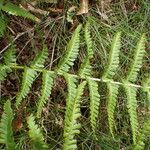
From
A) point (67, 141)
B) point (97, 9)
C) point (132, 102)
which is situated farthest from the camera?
point (97, 9)

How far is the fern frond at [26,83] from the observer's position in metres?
2.85

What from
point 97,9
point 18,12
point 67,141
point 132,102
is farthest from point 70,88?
point 97,9

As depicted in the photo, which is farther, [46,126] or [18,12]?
[46,126]

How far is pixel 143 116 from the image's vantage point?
3643 millimetres

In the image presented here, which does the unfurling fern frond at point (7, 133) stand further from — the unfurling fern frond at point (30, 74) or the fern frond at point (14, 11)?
the fern frond at point (14, 11)

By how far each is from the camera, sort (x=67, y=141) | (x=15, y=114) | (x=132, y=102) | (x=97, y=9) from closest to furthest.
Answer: (x=67, y=141)
(x=132, y=102)
(x=15, y=114)
(x=97, y=9)

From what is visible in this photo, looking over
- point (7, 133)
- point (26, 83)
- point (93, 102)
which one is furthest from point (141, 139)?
point (26, 83)

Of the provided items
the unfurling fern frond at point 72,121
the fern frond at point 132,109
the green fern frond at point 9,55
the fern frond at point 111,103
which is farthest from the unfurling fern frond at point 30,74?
the fern frond at point 132,109

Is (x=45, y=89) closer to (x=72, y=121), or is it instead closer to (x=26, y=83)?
(x=26, y=83)

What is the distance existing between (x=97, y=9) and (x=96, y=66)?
58 centimetres

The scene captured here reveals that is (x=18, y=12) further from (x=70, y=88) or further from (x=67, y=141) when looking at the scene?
(x=67, y=141)

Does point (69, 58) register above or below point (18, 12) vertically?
below

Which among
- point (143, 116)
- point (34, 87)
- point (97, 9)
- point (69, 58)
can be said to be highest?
point (97, 9)

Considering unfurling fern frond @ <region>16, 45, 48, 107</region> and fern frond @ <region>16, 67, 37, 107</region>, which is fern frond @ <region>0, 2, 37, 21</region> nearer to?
unfurling fern frond @ <region>16, 45, 48, 107</region>
